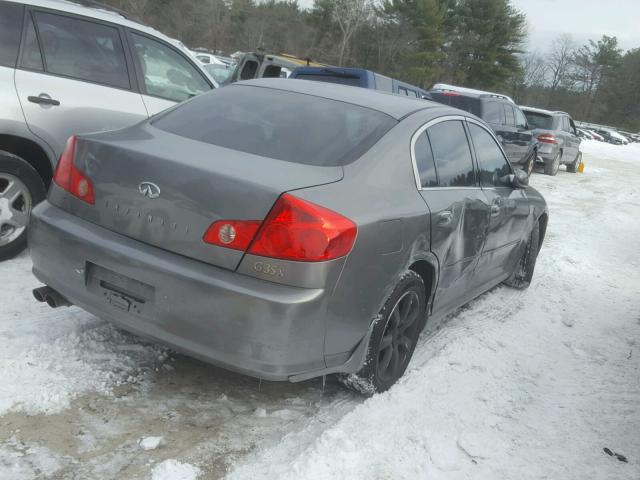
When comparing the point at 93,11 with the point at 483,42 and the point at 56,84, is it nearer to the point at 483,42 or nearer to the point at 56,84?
the point at 56,84

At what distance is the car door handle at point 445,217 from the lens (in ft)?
11.6

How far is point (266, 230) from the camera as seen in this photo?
2.62 metres

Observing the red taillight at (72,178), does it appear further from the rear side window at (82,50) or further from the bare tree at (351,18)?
the bare tree at (351,18)

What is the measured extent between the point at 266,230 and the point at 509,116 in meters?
12.5

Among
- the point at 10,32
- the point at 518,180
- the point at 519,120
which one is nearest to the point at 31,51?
the point at 10,32

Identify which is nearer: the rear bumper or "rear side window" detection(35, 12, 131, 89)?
the rear bumper

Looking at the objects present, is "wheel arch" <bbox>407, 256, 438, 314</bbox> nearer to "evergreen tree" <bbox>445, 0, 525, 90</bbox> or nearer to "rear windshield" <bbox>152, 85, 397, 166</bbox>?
"rear windshield" <bbox>152, 85, 397, 166</bbox>

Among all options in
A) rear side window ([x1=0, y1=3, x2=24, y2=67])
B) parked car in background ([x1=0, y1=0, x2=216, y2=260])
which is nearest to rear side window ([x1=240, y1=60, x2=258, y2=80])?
parked car in background ([x1=0, y1=0, x2=216, y2=260])

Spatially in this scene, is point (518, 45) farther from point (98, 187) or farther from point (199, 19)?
point (98, 187)

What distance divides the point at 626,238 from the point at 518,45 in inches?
2127

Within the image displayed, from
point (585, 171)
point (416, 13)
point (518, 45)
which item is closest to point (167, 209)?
point (585, 171)

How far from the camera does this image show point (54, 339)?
347cm

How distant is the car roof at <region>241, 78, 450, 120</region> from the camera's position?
3.62 m

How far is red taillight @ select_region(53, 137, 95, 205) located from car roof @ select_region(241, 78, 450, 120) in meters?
1.25
